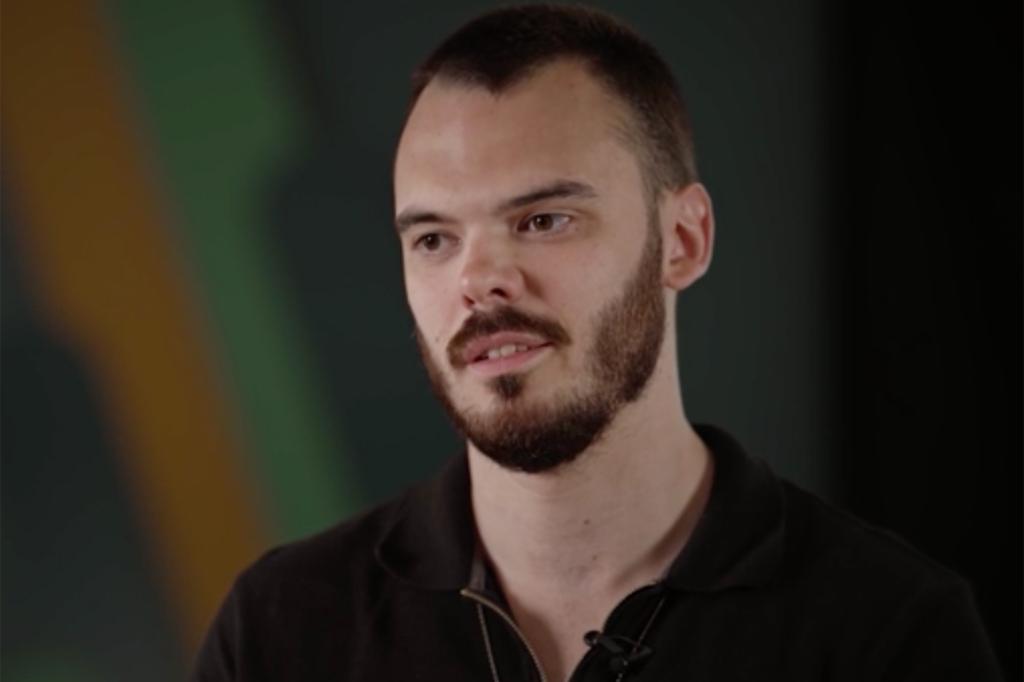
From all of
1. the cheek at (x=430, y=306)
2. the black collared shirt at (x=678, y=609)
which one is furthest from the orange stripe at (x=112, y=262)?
the cheek at (x=430, y=306)

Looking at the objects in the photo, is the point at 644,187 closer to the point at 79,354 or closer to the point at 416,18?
the point at 416,18

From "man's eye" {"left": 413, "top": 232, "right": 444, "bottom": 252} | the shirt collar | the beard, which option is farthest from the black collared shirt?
"man's eye" {"left": 413, "top": 232, "right": 444, "bottom": 252}

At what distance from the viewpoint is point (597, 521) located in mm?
1435

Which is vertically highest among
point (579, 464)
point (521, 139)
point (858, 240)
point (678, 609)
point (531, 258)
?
point (521, 139)

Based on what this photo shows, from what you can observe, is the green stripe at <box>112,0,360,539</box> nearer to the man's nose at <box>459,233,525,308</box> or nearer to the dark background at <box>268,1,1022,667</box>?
the dark background at <box>268,1,1022,667</box>

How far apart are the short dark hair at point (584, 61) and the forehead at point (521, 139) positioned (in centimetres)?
1

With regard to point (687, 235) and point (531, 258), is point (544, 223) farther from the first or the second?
point (687, 235)

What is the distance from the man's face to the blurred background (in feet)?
1.05

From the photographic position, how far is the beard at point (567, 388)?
1359 mm

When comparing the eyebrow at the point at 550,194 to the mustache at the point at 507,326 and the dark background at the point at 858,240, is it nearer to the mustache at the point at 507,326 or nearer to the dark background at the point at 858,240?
the mustache at the point at 507,326

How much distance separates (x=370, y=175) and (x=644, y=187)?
413mm

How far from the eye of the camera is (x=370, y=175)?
168cm

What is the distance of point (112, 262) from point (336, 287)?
10.2 inches

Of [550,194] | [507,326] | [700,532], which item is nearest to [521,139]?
[550,194]
